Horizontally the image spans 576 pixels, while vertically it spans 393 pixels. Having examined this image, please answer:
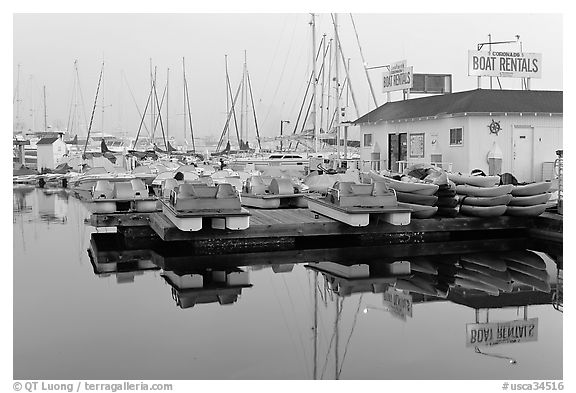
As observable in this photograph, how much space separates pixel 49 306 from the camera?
7.72m

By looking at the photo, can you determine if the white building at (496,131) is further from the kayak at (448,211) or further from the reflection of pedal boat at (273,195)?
the kayak at (448,211)

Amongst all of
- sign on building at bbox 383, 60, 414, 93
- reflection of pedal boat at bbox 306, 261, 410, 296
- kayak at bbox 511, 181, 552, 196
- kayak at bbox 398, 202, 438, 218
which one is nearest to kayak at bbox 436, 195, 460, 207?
kayak at bbox 398, 202, 438, 218

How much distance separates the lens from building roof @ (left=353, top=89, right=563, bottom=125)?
19.8 m

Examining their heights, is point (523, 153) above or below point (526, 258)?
above

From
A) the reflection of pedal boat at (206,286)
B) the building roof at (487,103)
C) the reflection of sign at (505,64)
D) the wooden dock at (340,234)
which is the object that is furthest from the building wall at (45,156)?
the reflection of pedal boat at (206,286)

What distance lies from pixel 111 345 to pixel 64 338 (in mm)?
599

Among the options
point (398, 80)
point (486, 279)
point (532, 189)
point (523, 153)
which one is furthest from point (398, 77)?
point (486, 279)

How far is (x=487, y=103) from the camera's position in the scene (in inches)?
790

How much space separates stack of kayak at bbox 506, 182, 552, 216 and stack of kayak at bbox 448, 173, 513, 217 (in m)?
0.19

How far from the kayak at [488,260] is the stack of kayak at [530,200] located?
1.83m

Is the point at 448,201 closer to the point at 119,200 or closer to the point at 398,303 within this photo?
the point at 398,303

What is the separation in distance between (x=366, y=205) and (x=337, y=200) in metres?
0.55

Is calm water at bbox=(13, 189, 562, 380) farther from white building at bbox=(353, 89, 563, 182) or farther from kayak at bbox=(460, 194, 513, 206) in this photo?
white building at bbox=(353, 89, 563, 182)
